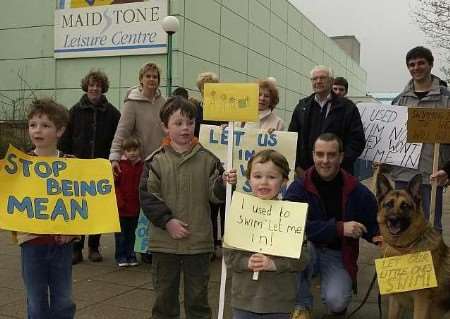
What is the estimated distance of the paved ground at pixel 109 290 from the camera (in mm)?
4828

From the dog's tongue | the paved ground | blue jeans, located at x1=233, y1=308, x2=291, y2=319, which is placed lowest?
the paved ground

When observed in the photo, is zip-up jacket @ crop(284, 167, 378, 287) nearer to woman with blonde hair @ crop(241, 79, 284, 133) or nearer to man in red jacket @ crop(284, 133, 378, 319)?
man in red jacket @ crop(284, 133, 378, 319)

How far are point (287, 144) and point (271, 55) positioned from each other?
1877cm

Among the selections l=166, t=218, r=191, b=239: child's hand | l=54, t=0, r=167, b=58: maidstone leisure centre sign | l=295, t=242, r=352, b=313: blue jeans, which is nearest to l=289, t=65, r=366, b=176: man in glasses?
l=295, t=242, r=352, b=313: blue jeans

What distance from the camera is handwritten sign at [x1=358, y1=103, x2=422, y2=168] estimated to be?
544cm

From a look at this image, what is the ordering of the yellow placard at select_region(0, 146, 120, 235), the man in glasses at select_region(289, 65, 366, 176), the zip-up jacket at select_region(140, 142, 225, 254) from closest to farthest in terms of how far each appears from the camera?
the yellow placard at select_region(0, 146, 120, 235)
the zip-up jacket at select_region(140, 142, 225, 254)
the man in glasses at select_region(289, 65, 366, 176)

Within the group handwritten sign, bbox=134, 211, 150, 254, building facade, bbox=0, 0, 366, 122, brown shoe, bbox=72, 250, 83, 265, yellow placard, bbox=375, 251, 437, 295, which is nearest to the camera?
yellow placard, bbox=375, 251, 437, 295

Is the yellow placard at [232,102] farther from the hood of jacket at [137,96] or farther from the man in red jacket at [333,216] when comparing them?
the hood of jacket at [137,96]

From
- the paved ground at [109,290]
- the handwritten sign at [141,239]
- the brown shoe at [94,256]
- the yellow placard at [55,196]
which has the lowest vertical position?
the paved ground at [109,290]

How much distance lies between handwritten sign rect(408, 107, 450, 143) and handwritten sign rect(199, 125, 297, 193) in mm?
1100

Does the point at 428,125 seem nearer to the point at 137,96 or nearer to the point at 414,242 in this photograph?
the point at 414,242

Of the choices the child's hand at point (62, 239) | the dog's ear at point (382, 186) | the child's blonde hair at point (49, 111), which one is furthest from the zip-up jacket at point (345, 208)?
the child's blonde hair at point (49, 111)

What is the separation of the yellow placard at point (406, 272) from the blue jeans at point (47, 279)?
221cm

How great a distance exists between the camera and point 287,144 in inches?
207
